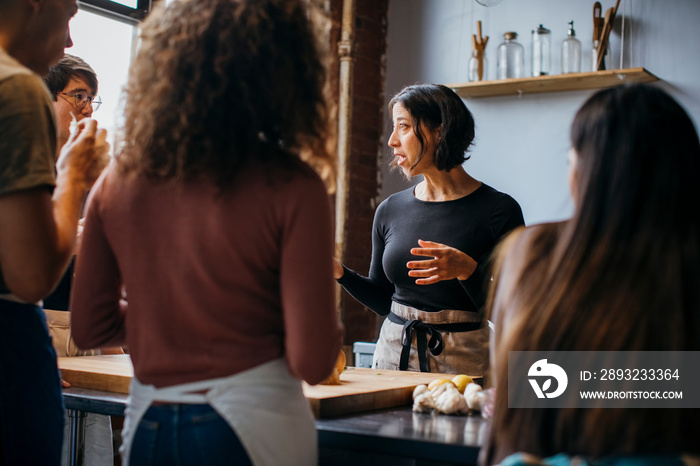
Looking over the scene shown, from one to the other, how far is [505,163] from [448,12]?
3.15ft

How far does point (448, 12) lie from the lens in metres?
4.16

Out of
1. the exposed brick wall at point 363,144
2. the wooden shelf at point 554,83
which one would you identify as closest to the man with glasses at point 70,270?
the exposed brick wall at point 363,144

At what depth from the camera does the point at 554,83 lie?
3715 millimetres

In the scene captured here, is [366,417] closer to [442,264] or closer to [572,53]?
[442,264]

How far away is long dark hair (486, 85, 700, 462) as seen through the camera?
0.87 metres

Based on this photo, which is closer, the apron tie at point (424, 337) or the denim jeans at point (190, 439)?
the denim jeans at point (190, 439)

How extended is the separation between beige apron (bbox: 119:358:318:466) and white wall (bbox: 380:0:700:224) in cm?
293

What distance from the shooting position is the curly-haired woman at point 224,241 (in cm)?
95

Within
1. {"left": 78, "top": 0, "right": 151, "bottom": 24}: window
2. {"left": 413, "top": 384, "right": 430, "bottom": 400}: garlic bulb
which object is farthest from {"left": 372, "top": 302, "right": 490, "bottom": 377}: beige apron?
{"left": 78, "top": 0, "right": 151, "bottom": 24}: window

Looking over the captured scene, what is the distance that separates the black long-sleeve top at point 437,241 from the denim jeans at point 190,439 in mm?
1266

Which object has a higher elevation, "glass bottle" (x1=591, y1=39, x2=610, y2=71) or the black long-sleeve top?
"glass bottle" (x1=591, y1=39, x2=610, y2=71)

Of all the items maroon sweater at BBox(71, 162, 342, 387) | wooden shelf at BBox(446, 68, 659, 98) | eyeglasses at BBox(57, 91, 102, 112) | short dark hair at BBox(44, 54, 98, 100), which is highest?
wooden shelf at BBox(446, 68, 659, 98)

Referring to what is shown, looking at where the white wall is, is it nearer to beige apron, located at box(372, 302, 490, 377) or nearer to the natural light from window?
the natural light from window

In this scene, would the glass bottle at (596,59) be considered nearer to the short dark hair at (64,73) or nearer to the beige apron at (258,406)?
the short dark hair at (64,73)
